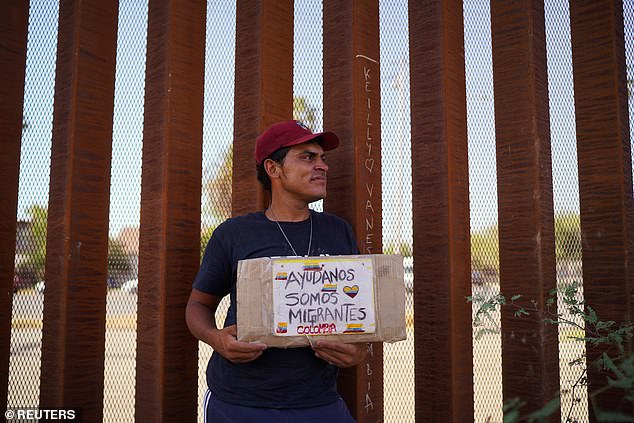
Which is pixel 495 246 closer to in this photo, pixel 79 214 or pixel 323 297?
pixel 323 297

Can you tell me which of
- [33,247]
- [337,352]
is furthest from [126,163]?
[337,352]

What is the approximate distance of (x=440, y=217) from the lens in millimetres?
2324

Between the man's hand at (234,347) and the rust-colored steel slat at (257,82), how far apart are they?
68 centimetres

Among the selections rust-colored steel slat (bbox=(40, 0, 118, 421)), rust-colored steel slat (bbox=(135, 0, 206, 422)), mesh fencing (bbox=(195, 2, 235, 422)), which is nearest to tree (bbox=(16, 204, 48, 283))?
rust-colored steel slat (bbox=(40, 0, 118, 421))

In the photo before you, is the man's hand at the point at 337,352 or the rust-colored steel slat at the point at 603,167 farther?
the rust-colored steel slat at the point at 603,167

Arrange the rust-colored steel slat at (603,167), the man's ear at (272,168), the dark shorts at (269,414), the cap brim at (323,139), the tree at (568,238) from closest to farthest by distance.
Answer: the dark shorts at (269,414) < the cap brim at (323,139) < the man's ear at (272,168) < the rust-colored steel slat at (603,167) < the tree at (568,238)

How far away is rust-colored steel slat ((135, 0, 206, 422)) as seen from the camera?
2.10 metres

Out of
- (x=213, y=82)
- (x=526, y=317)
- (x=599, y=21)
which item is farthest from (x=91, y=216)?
(x=599, y=21)

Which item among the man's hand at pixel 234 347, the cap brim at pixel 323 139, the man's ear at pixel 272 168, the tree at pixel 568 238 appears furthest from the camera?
the tree at pixel 568 238

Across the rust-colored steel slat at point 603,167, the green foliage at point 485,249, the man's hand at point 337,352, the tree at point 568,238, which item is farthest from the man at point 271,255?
the rust-colored steel slat at point 603,167

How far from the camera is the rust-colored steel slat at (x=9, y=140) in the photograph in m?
2.13

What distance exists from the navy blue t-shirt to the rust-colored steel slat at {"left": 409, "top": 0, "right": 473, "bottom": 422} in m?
0.51

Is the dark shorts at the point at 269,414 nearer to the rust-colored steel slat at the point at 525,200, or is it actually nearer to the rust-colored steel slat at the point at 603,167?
the rust-colored steel slat at the point at 525,200

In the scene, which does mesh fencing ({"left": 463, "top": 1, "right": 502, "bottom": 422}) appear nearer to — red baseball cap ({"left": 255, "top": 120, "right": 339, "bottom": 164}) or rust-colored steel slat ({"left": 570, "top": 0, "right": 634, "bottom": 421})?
rust-colored steel slat ({"left": 570, "top": 0, "right": 634, "bottom": 421})
